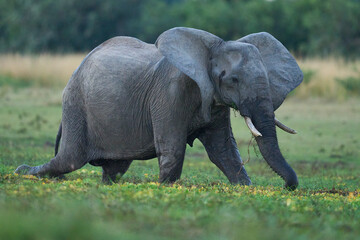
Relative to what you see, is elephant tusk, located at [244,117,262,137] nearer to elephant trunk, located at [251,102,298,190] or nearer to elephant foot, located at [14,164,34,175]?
elephant trunk, located at [251,102,298,190]

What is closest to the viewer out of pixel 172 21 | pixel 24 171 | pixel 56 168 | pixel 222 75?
pixel 222 75

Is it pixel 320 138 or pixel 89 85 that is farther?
pixel 320 138

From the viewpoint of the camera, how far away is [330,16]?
38438 mm

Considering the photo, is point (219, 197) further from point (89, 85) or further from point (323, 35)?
point (323, 35)

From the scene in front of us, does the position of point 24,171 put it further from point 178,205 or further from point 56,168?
point 178,205

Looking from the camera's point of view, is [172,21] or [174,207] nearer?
[174,207]

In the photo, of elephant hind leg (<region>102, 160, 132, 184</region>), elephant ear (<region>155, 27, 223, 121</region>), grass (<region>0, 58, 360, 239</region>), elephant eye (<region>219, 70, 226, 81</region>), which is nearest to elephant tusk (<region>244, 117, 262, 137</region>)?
grass (<region>0, 58, 360, 239</region>)

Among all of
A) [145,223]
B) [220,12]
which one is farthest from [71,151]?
[220,12]

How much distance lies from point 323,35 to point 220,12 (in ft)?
23.4

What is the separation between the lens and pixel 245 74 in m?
8.66

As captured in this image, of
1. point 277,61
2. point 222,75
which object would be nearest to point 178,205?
point 222,75

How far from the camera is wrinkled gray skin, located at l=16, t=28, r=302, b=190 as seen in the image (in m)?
8.66

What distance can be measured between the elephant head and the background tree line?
89.2 feet

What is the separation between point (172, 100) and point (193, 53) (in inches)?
25.5
